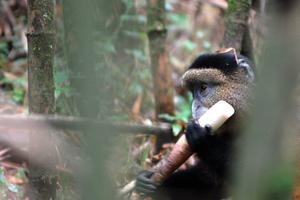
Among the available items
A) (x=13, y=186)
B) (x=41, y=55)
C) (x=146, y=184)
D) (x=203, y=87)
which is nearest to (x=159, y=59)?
(x=203, y=87)

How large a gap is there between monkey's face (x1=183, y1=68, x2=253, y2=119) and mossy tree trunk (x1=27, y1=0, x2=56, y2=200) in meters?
1.27

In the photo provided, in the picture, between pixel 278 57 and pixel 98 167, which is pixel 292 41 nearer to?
pixel 278 57

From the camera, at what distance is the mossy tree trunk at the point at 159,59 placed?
19.4 ft

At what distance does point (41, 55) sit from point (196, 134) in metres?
1.23

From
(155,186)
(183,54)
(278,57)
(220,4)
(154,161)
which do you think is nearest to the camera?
(278,57)

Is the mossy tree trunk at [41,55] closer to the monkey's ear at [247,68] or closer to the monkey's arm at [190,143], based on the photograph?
the monkey's arm at [190,143]

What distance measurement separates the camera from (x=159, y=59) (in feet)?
19.9

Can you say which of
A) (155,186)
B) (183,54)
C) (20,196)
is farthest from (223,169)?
(183,54)

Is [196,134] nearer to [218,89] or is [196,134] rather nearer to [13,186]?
[218,89]

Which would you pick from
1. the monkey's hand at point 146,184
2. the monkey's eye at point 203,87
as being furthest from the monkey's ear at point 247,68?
the monkey's hand at point 146,184

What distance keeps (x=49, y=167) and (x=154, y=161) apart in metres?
1.95

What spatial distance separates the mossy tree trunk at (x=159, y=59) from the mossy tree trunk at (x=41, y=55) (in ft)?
8.34

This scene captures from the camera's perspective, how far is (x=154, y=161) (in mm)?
5484

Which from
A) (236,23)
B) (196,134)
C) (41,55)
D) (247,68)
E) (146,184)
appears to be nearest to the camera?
(41,55)
